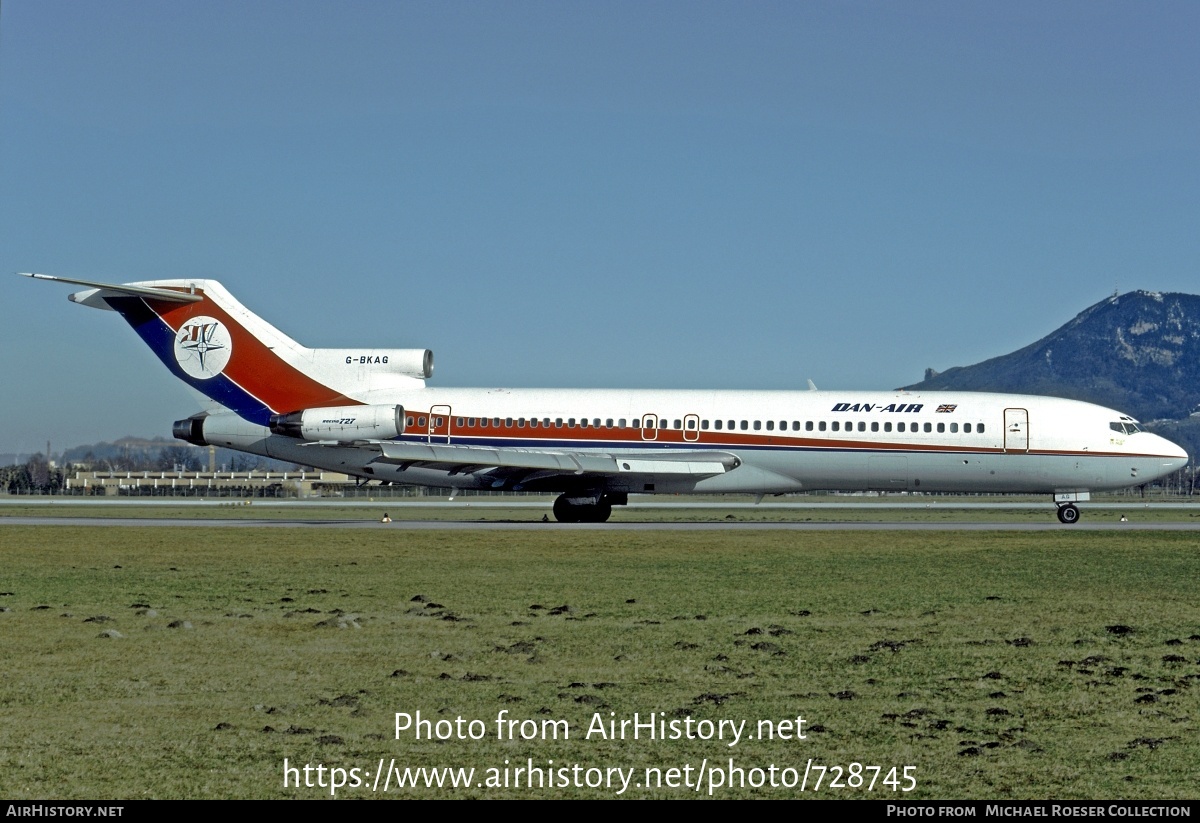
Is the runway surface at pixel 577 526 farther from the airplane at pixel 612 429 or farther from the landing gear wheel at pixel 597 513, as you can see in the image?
the landing gear wheel at pixel 597 513

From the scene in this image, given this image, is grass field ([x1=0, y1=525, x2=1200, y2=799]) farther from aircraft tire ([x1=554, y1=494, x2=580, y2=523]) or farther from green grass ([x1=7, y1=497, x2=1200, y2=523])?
green grass ([x1=7, y1=497, x2=1200, y2=523])

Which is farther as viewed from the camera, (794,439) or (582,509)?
(582,509)

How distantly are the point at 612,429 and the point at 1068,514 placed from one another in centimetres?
1590

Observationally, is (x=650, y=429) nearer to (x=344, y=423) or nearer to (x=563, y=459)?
(x=563, y=459)

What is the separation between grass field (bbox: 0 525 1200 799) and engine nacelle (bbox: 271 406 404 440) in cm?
1687

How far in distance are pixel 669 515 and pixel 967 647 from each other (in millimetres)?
37720

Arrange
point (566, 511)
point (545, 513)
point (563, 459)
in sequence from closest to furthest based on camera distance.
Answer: point (563, 459)
point (566, 511)
point (545, 513)

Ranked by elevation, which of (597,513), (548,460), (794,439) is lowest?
(597,513)

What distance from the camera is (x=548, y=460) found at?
40938mm

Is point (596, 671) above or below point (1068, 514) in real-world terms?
below

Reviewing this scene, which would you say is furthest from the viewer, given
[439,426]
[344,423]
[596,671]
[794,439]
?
[439,426]

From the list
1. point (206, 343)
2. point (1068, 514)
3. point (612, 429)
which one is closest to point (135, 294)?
point (206, 343)

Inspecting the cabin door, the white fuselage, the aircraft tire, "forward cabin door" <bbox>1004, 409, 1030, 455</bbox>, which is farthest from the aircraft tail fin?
"forward cabin door" <bbox>1004, 409, 1030, 455</bbox>

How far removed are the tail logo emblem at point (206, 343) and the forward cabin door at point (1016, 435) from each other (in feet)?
85.8
